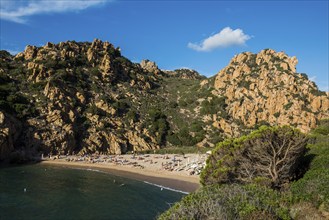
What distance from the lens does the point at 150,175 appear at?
156 ft

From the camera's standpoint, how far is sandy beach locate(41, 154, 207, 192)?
4438cm

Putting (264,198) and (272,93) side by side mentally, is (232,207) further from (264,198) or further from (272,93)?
(272,93)

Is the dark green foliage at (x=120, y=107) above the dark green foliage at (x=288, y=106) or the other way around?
the other way around

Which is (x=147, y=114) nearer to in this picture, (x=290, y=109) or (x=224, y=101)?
(x=224, y=101)

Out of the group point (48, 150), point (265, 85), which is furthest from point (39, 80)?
point (265, 85)

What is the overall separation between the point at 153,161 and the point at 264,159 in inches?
1480

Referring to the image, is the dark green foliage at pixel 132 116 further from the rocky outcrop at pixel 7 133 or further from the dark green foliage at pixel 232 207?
the dark green foliage at pixel 232 207

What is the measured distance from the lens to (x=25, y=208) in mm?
26672

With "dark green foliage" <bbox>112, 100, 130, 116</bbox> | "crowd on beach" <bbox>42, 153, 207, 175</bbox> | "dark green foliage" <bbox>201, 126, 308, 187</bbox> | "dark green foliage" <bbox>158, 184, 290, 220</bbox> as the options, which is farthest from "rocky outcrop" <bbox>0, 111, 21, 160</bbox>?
"dark green foliage" <bbox>158, 184, 290, 220</bbox>

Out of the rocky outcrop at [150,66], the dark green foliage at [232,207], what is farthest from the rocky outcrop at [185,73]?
the dark green foliage at [232,207]

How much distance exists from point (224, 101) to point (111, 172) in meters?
44.8

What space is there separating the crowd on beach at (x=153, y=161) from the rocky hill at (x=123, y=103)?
5261 mm

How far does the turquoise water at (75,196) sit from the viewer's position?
26000 mm

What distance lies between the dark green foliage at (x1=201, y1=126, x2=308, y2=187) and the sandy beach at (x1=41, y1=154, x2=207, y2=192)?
830 inches
